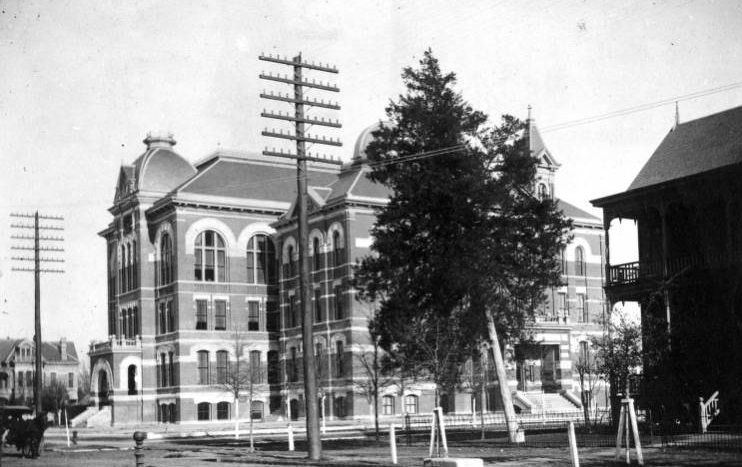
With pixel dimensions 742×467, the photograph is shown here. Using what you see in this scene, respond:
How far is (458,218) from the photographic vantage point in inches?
1203

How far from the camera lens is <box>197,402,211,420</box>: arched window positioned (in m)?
61.3

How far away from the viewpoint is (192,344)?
6138 centimetres

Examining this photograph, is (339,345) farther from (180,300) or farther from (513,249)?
(513,249)

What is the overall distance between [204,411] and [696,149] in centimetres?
3827

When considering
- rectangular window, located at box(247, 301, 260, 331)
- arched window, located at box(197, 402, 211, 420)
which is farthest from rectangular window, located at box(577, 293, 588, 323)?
arched window, located at box(197, 402, 211, 420)

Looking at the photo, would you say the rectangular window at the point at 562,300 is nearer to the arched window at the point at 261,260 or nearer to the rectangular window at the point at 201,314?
the arched window at the point at 261,260

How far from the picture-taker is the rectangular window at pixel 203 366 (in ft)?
202

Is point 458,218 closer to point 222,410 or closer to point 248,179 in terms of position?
point 222,410

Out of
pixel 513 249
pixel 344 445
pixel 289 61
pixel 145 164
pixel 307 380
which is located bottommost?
pixel 344 445

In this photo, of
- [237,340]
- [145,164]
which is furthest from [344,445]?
[145,164]

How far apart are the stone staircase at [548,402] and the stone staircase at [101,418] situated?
2638 cm

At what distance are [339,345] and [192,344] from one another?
1018 centimetres

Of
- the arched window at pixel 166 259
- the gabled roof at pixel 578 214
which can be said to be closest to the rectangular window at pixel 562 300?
the gabled roof at pixel 578 214

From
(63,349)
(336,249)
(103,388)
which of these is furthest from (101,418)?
(63,349)
